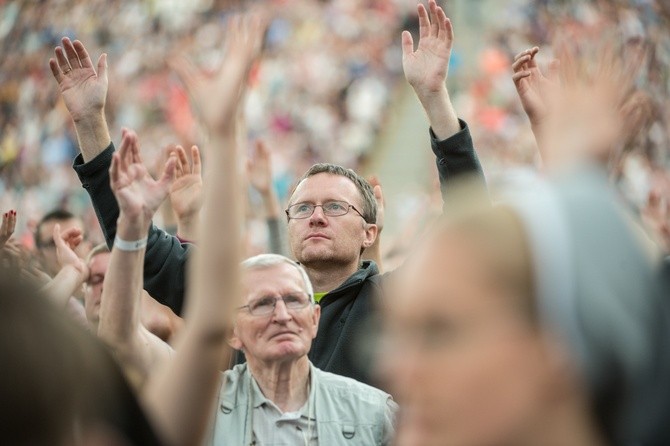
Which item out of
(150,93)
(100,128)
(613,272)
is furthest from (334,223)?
(150,93)

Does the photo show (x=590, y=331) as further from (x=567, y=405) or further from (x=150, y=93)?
(x=150, y=93)

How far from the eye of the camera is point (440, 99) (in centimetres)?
365

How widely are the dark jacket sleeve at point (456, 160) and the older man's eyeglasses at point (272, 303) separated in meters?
0.64

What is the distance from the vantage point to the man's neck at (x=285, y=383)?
9.70 feet

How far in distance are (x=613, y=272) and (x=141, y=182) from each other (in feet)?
4.48

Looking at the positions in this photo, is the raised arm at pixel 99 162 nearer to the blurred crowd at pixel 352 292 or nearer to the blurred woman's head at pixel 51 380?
the blurred crowd at pixel 352 292

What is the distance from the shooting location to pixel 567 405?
1190 millimetres

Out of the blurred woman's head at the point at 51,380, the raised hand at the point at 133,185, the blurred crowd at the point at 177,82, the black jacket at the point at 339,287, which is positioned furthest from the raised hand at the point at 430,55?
the blurred crowd at the point at 177,82

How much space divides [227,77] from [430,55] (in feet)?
5.92

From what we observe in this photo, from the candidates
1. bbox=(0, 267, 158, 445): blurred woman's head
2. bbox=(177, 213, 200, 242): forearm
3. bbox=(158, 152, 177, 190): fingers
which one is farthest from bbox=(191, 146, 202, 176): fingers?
bbox=(0, 267, 158, 445): blurred woman's head

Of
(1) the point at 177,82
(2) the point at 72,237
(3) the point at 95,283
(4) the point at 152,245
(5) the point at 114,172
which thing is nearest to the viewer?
(5) the point at 114,172

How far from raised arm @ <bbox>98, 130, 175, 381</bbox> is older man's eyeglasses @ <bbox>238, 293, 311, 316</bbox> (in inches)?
26.3

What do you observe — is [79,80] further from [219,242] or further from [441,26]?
[219,242]

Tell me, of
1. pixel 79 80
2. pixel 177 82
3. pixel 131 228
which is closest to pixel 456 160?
pixel 79 80
